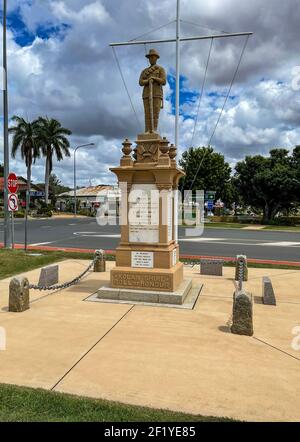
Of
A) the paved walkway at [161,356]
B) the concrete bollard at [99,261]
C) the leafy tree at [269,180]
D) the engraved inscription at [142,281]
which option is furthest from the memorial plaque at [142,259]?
the leafy tree at [269,180]

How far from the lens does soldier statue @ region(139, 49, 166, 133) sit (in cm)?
816

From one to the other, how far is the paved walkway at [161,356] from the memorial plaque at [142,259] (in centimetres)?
100

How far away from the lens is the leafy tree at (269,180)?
4494 cm

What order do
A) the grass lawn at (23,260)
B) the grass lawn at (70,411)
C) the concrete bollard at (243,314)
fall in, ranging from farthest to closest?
1. the grass lawn at (23,260)
2. the concrete bollard at (243,314)
3. the grass lawn at (70,411)

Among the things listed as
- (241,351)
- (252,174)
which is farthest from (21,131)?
(241,351)

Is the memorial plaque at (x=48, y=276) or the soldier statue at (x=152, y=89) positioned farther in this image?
the memorial plaque at (x=48, y=276)

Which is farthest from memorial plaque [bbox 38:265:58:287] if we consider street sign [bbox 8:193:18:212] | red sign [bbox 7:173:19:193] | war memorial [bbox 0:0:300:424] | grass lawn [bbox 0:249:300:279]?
red sign [bbox 7:173:19:193]

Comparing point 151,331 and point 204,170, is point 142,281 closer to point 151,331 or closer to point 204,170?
point 151,331

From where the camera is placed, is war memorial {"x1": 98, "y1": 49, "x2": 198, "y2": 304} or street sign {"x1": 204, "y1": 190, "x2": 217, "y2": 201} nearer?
war memorial {"x1": 98, "y1": 49, "x2": 198, "y2": 304}

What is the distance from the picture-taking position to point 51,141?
185ft

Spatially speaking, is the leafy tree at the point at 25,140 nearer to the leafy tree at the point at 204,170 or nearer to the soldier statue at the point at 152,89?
the leafy tree at the point at 204,170

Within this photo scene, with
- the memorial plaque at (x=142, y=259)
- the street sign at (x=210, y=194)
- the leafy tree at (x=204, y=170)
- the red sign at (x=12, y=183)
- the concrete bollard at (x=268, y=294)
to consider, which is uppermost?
the leafy tree at (x=204, y=170)

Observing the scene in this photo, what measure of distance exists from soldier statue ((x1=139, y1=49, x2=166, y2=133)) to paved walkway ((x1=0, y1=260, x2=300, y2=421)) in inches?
166

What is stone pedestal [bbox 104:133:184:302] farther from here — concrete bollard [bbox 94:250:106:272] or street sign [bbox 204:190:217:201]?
street sign [bbox 204:190:217:201]
